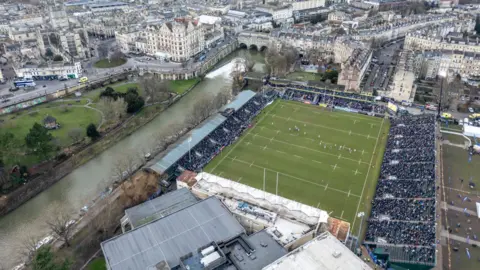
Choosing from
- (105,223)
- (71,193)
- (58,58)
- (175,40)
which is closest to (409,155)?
(105,223)

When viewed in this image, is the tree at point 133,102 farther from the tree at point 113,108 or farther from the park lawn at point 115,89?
the park lawn at point 115,89

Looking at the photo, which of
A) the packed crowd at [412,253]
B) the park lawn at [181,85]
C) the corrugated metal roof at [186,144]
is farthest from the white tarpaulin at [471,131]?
the park lawn at [181,85]

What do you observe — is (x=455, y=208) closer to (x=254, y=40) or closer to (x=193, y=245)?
(x=193, y=245)

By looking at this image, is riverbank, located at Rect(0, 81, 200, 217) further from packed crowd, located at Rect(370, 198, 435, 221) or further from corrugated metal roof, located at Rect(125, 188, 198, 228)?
packed crowd, located at Rect(370, 198, 435, 221)

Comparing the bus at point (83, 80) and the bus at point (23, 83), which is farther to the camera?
the bus at point (83, 80)

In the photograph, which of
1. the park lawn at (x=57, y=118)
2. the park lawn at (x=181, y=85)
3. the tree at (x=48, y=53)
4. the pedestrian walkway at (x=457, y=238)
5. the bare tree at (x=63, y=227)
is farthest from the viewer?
the tree at (x=48, y=53)

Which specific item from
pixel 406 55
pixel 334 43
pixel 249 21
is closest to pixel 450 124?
pixel 406 55

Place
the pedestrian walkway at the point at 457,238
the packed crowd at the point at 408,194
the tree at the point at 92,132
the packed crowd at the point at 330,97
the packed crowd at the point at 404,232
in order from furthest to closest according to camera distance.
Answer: the packed crowd at the point at 330,97
the tree at the point at 92,132
the pedestrian walkway at the point at 457,238
the packed crowd at the point at 408,194
the packed crowd at the point at 404,232
